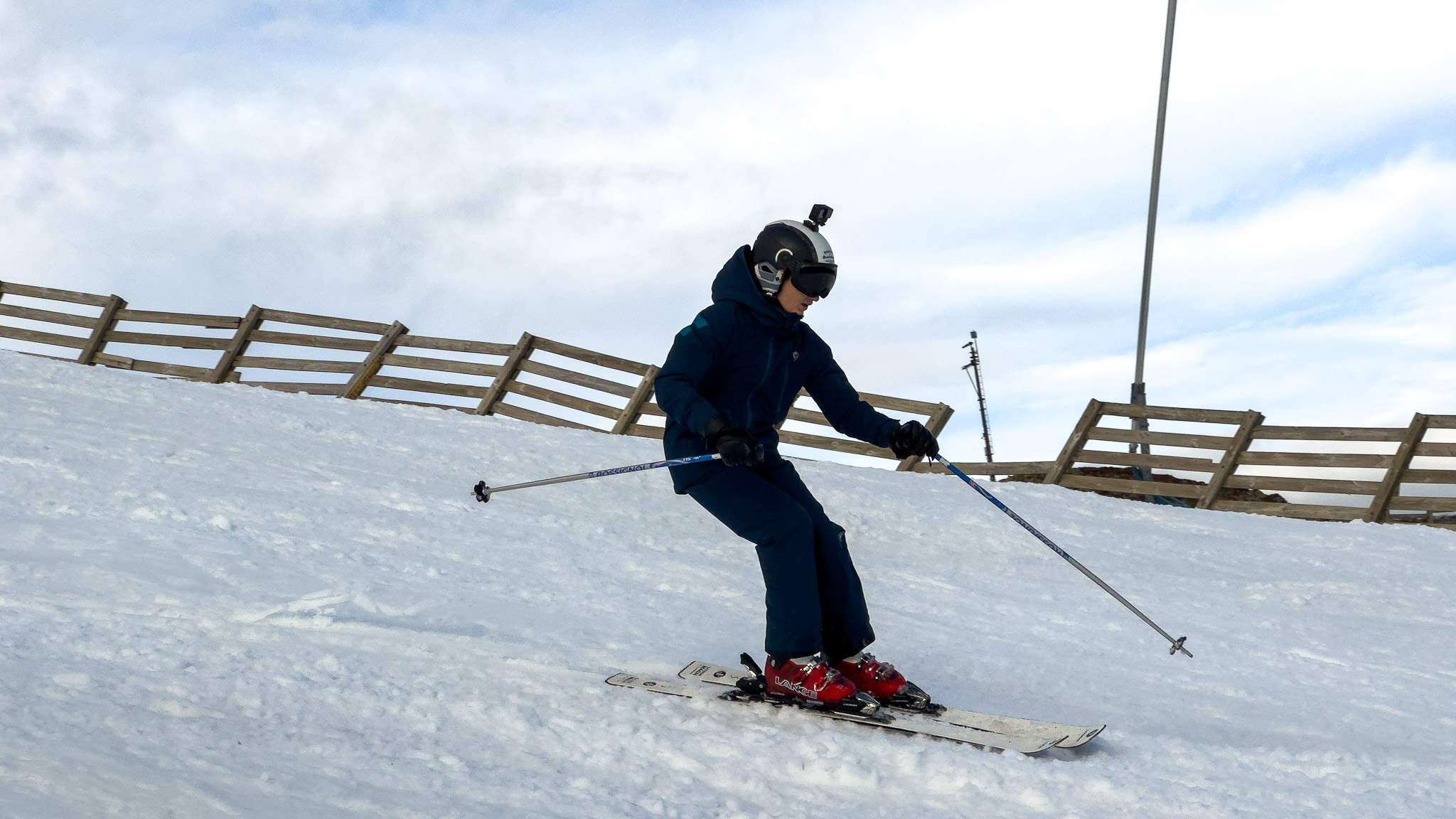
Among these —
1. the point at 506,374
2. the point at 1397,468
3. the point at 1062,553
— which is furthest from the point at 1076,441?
the point at 1062,553

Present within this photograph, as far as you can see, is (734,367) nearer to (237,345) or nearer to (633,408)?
(633,408)

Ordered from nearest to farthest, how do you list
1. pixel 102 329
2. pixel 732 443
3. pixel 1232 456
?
pixel 732 443, pixel 1232 456, pixel 102 329

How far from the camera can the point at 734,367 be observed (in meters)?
3.70

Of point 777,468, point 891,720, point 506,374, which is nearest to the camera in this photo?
point 891,720

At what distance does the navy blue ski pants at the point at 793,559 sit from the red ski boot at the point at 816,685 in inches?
2.0

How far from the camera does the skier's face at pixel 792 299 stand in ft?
12.0

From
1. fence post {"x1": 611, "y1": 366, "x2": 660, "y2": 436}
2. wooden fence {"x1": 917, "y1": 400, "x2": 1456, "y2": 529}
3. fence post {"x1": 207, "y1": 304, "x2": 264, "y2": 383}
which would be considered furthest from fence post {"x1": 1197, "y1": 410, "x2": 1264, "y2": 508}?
fence post {"x1": 207, "y1": 304, "x2": 264, "y2": 383}

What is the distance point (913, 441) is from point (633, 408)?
28.6 ft

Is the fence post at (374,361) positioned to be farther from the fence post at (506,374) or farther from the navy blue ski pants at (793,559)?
the navy blue ski pants at (793,559)

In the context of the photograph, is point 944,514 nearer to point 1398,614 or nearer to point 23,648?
point 1398,614

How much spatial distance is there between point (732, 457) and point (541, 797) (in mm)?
1142

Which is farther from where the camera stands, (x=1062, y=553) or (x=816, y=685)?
(x=1062, y=553)

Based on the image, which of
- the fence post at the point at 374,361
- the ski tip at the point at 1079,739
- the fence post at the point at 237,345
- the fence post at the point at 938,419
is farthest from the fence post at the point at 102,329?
the ski tip at the point at 1079,739

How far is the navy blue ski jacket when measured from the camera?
3.57 meters
